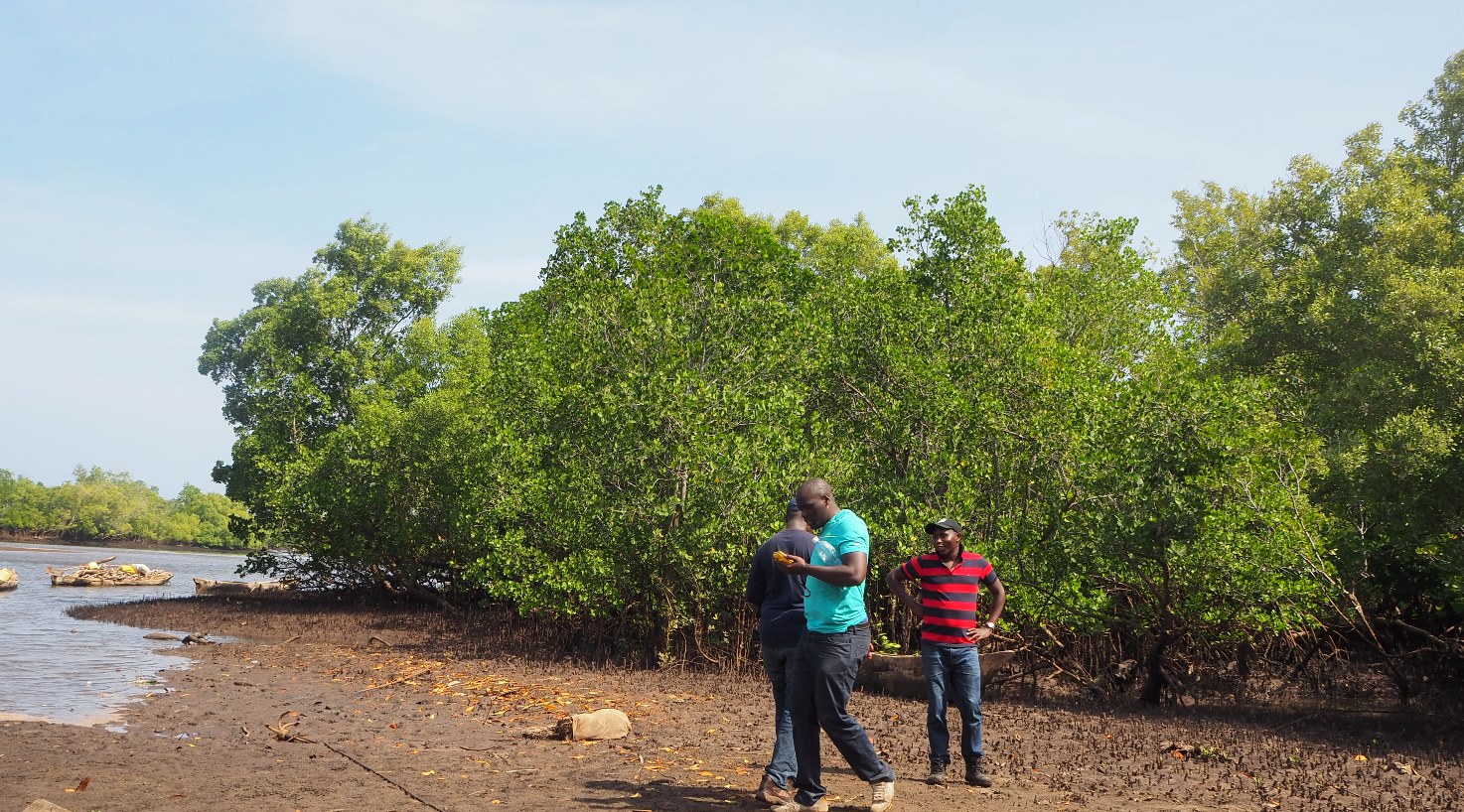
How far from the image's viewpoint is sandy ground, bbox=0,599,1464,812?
732 cm

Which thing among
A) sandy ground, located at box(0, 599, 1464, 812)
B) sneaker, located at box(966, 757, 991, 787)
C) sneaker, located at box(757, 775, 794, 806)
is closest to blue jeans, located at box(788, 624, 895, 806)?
sneaker, located at box(757, 775, 794, 806)

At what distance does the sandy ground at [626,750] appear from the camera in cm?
732

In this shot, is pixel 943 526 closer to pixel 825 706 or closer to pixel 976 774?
pixel 976 774

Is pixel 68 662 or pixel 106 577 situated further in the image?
pixel 106 577

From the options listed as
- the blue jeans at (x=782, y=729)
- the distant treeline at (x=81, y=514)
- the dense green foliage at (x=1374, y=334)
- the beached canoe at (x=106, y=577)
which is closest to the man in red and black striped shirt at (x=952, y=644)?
the blue jeans at (x=782, y=729)

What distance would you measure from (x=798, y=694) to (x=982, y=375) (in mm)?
9764

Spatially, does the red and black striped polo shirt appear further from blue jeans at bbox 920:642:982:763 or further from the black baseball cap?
the black baseball cap

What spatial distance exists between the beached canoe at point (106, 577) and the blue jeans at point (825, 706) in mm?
39422

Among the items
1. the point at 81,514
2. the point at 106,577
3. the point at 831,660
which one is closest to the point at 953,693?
the point at 831,660

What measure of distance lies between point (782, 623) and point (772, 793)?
3.52 feet

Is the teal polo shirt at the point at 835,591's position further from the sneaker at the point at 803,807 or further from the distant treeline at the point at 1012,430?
the distant treeline at the point at 1012,430

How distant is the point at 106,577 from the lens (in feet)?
130

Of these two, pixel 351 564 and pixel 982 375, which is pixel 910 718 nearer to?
pixel 982 375

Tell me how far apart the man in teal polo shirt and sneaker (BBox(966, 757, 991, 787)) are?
130 cm
